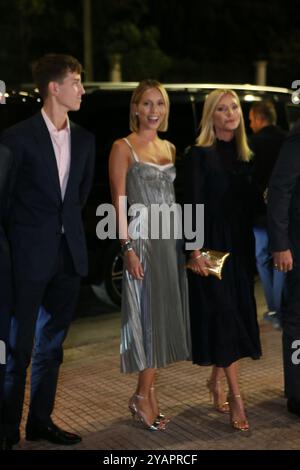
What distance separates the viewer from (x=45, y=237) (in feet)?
12.2

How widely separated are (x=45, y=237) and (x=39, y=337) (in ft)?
1.86

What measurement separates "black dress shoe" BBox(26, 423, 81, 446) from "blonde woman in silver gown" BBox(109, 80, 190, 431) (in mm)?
460

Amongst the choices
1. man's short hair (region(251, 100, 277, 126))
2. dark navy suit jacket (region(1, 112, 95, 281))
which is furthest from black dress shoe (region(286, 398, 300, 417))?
man's short hair (region(251, 100, 277, 126))

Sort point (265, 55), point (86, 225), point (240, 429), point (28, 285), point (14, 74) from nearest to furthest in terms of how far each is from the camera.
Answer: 1. point (28, 285)
2. point (240, 429)
3. point (86, 225)
4. point (14, 74)
5. point (265, 55)

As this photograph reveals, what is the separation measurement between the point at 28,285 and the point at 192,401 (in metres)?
1.48

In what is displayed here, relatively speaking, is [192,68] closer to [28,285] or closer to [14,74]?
[14,74]

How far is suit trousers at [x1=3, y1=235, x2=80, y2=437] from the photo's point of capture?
12.2ft

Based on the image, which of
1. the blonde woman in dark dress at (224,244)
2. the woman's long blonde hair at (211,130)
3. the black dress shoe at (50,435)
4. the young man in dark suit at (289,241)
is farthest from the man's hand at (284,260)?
the black dress shoe at (50,435)

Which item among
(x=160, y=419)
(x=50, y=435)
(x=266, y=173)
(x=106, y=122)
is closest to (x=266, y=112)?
(x=266, y=173)

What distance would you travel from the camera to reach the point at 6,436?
382 cm

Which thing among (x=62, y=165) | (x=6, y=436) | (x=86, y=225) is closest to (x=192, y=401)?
(x=6, y=436)

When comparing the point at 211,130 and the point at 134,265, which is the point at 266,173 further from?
the point at 134,265

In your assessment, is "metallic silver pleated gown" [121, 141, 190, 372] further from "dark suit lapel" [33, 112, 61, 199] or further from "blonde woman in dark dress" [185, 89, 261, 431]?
"dark suit lapel" [33, 112, 61, 199]

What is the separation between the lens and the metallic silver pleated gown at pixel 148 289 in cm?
418
